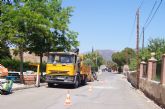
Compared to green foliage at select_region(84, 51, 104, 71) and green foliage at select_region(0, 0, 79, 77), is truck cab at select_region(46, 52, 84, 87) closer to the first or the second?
green foliage at select_region(0, 0, 79, 77)

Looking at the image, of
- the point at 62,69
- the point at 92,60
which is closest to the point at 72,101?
the point at 62,69

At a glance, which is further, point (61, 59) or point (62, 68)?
point (61, 59)

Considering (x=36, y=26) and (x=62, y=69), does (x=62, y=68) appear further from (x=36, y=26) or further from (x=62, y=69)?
(x=36, y=26)

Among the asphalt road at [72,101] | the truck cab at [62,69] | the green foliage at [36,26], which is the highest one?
the green foliage at [36,26]

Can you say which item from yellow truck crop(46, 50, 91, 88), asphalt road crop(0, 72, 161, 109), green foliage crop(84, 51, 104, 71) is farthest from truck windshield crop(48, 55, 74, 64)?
green foliage crop(84, 51, 104, 71)

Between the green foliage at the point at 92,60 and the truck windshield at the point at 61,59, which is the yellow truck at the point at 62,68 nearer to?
the truck windshield at the point at 61,59

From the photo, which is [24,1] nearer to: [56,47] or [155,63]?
[56,47]

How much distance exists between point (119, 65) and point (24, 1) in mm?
130674

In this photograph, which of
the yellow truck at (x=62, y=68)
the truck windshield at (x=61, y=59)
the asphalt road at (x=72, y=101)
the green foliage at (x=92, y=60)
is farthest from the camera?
the green foliage at (x=92, y=60)

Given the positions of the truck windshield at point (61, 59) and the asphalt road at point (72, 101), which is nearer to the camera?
the asphalt road at point (72, 101)

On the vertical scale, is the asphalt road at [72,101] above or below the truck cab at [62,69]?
below

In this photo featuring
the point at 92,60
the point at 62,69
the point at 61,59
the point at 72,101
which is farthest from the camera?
the point at 92,60

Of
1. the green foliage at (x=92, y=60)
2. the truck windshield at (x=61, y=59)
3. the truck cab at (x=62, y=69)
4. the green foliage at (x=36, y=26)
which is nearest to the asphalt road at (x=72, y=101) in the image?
the truck cab at (x=62, y=69)

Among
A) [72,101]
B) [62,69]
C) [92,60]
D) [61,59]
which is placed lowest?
[72,101]
